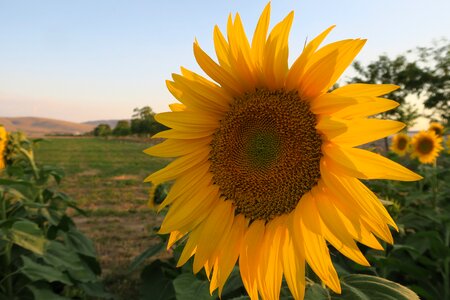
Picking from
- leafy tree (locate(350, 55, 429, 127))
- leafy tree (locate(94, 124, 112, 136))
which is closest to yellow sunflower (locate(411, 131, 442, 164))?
leafy tree (locate(350, 55, 429, 127))

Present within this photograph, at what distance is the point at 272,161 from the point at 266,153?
0.04m

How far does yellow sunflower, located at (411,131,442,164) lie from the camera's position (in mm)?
6113

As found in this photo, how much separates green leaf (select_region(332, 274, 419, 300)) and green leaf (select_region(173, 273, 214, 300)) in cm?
84

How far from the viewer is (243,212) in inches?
54.9

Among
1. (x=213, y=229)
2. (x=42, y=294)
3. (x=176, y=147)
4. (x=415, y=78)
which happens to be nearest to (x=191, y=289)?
(x=213, y=229)

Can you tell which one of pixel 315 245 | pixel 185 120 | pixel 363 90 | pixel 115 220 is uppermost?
pixel 363 90

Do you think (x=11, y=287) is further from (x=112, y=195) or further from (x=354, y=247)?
(x=112, y=195)

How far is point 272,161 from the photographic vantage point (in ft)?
4.45

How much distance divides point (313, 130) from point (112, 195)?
1076 cm

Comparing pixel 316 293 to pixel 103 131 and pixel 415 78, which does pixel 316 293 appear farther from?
pixel 103 131

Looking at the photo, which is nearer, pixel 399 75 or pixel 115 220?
pixel 115 220

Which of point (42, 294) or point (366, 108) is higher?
point (366, 108)

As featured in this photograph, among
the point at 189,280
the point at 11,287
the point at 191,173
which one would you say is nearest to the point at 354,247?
the point at 191,173

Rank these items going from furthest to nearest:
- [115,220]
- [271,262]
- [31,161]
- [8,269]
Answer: [115,220], [31,161], [8,269], [271,262]
